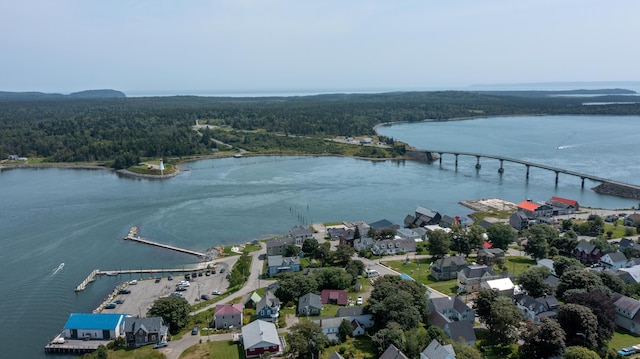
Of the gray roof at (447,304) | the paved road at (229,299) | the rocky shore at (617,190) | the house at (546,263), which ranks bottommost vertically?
the rocky shore at (617,190)

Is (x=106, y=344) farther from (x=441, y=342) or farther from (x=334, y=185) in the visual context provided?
(x=334, y=185)

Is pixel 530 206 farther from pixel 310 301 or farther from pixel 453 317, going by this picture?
pixel 310 301

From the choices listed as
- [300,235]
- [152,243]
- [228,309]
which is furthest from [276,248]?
[152,243]

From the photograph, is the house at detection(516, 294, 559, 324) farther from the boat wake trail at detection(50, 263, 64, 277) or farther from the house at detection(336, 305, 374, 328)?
the boat wake trail at detection(50, 263, 64, 277)

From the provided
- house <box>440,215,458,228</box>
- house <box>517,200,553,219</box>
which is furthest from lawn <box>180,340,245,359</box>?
house <box>517,200,553,219</box>

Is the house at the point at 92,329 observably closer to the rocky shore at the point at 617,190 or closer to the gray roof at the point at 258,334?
the gray roof at the point at 258,334

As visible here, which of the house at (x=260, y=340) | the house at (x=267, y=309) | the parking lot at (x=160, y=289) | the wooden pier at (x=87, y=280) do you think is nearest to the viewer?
the house at (x=260, y=340)

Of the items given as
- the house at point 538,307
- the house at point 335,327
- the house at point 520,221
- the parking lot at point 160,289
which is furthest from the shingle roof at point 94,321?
the house at point 520,221
